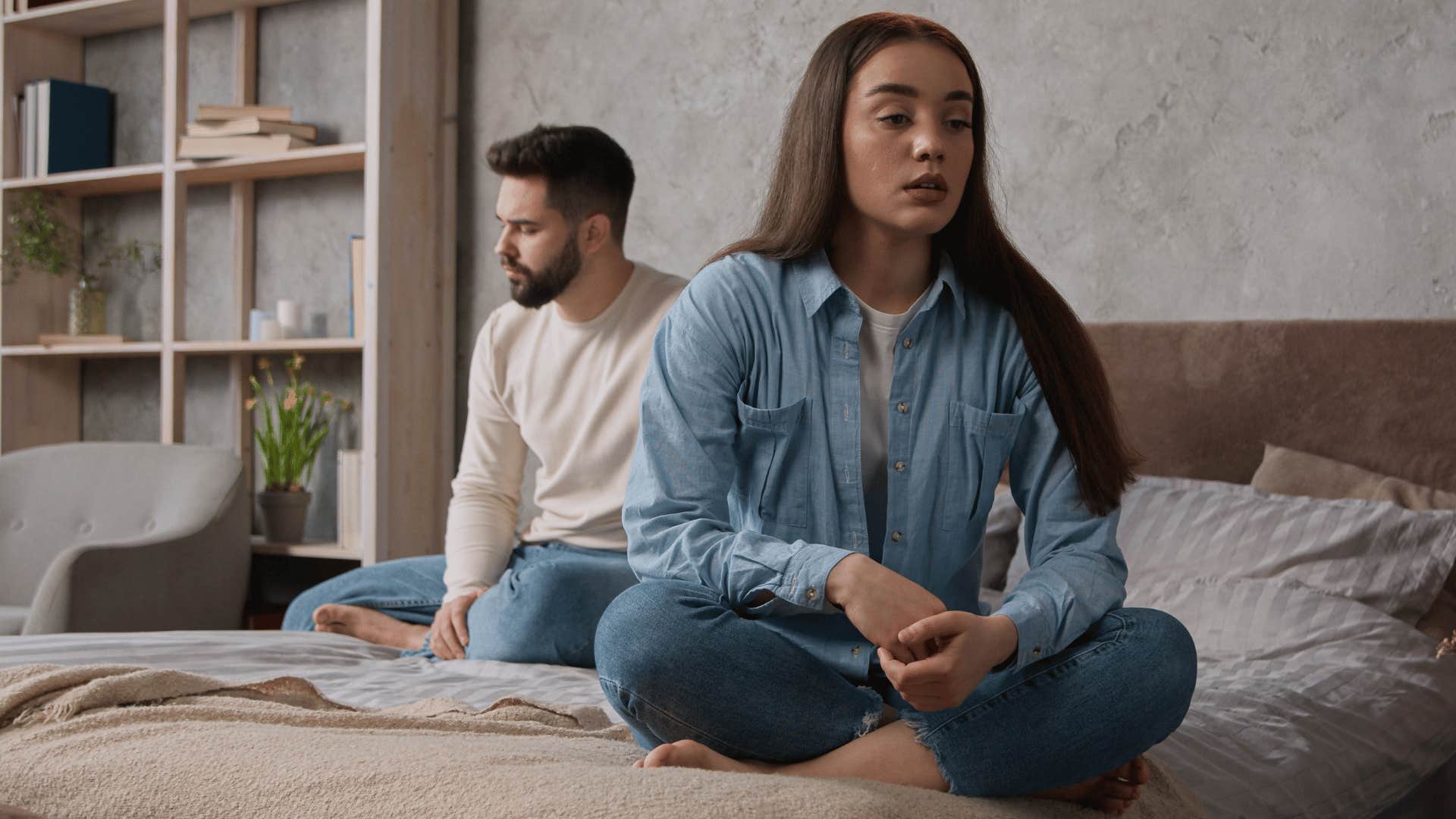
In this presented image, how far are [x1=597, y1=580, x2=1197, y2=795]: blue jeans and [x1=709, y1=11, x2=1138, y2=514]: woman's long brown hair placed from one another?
0.69 feet

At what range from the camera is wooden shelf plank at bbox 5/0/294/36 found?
393 centimetres

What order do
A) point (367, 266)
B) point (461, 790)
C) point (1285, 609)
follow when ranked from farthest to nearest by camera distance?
point (367, 266)
point (1285, 609)
point (461, 790)

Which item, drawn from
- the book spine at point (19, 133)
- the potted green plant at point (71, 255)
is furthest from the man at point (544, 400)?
the book spine at point (19, 133)

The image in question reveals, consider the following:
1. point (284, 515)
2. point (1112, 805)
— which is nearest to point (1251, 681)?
point (1112, 805)

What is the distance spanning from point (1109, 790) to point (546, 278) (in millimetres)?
1618

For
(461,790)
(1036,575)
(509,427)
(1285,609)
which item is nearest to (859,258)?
(1036,575)

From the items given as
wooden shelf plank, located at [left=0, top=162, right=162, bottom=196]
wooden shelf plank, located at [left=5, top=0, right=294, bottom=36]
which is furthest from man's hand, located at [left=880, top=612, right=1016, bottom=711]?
wooden shelf plank, located at [left=5, top=0, right=294, bottom=36]

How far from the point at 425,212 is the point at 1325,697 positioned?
2.66 m

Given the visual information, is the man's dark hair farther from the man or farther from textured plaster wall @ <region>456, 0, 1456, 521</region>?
textured plaster wall @ <region>456, 0, 1456, 521</region>

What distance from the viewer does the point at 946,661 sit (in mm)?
1121

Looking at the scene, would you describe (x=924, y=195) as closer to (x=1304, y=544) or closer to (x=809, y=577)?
(x=809, y=577)

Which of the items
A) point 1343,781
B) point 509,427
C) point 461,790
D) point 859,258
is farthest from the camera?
point 509,427

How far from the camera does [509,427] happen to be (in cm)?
262

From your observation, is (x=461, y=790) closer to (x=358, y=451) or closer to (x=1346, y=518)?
(x=1346, y=518)
